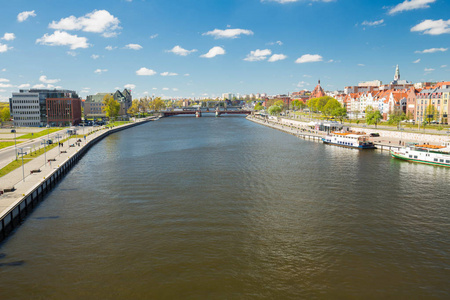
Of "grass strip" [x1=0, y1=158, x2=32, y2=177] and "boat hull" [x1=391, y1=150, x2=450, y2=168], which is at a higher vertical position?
"grass strip" [x1=0, y1=158, x2=32, y2=177]

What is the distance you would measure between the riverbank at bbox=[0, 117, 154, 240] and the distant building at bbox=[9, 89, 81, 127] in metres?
90.0

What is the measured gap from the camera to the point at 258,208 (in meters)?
33.6

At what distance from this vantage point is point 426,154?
188ft

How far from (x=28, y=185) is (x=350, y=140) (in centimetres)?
6668

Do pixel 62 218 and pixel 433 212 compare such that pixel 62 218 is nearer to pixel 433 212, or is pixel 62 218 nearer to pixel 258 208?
pixel 258 208

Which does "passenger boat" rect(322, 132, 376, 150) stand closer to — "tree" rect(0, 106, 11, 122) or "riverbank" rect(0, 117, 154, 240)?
"riverbank" rect(0, 117, 154, 240)

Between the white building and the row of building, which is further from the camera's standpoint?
the row of building

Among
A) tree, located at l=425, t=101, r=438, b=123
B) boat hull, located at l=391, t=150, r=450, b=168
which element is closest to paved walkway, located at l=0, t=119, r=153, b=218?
boat hull, located at l=391, t=150, r=450, b=168

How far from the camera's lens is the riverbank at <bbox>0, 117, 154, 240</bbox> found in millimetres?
29356

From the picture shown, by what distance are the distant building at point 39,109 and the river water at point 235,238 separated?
351 ft

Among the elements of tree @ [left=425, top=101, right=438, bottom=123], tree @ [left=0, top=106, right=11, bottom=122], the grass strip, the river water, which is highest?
tree @ [left=0, top=106, right=11, bottom=122]

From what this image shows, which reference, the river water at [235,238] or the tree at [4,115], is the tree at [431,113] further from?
the tree at [4,115]

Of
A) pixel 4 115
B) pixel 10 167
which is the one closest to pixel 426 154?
pixel 10 167

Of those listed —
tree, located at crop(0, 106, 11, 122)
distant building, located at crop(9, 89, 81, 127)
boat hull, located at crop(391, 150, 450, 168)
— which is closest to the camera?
boat hull, located at crop(391, 150, 450, 168)
